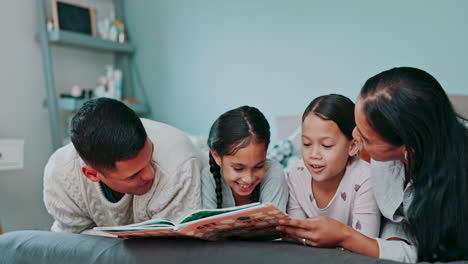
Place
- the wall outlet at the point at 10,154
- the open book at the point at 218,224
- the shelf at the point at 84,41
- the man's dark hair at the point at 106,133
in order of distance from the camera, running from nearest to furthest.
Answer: the open book at the point at 218,224, the man's dark hair at the point at 106,133, the wall outlet at the point at 10,154, the shelf at the point at 84,41

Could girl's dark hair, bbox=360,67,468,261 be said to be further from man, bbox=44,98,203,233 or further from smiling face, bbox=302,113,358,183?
man, bbox=44,98,203,233

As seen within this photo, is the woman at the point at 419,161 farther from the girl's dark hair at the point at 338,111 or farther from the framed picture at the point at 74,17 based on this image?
the framed picture at the point at 74,17

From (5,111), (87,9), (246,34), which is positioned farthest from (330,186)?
(87,9)

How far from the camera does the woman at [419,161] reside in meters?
0.88

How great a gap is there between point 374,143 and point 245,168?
447 mm

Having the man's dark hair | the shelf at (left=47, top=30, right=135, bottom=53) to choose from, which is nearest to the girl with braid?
the man's dark hair

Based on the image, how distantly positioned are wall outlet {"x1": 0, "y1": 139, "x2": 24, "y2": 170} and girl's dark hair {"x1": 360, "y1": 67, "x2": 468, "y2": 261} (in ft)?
6.42

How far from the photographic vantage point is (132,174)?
1170 mm

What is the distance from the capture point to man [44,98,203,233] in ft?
3.64

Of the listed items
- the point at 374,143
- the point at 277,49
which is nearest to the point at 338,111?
the point at 374,143

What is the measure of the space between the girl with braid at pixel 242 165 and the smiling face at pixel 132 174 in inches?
8.1

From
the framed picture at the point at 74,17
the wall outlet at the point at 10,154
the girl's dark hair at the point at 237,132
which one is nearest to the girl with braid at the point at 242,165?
the girl's dark hair at the point at 237,132

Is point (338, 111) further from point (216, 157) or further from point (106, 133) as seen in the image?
point (106, 133)

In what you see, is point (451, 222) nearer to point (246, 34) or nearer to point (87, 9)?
→ point (246, 34)
